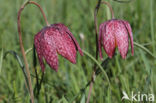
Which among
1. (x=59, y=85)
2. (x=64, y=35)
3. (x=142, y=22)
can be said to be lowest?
(x=59, y=85)

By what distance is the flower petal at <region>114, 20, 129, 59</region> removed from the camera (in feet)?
4.00

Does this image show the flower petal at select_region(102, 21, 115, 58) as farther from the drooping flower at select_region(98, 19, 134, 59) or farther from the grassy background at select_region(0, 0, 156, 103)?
the grassy background at select_region(0, 0, 156, 103)

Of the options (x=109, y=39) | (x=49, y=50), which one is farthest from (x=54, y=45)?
(x=109, y=39)

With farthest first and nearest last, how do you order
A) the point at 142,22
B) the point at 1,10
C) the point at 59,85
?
the point at 1,10 < the point at 142,22 < the point at 59,85

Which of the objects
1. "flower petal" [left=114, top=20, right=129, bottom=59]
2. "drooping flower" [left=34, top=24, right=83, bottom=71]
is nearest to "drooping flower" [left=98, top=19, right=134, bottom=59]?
"flower petal" [left=114, top=20, right=129, bottom=59]

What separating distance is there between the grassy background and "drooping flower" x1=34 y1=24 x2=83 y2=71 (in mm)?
196

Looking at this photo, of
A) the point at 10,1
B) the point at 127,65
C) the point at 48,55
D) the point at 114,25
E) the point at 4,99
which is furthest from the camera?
the point at 10,1

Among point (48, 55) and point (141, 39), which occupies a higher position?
point (48, 55)

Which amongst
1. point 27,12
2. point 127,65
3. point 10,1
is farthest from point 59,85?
point 10,1

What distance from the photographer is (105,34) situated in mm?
1227

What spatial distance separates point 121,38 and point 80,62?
82 centimetres

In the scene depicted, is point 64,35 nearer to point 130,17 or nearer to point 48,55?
point 48,55

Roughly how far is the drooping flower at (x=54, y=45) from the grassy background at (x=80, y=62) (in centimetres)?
20

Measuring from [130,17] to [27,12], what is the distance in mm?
1257
